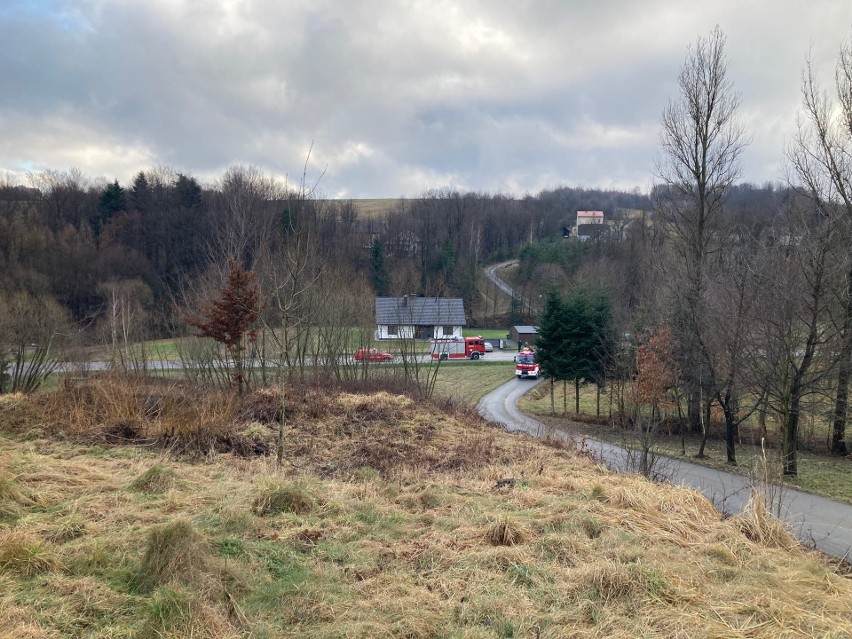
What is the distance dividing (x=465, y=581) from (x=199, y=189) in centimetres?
5997

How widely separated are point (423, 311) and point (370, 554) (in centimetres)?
2404

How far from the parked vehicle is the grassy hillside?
14724 mm

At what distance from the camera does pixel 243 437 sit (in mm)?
8898

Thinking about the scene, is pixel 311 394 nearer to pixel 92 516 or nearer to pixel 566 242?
pixel 92 516

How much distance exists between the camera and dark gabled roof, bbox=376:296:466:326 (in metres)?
28.6

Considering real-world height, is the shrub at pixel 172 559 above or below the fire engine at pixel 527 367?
above

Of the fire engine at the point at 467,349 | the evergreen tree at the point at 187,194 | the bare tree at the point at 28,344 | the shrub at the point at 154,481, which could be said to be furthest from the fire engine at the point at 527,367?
the evergreen tree at the point at 187,194

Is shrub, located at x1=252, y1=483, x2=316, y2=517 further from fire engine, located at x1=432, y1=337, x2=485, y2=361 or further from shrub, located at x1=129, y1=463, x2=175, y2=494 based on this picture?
fire engine, located at x1=432, y1=337, x2=485, y2=361

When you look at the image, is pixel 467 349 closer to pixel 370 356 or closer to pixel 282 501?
pixel 370 356

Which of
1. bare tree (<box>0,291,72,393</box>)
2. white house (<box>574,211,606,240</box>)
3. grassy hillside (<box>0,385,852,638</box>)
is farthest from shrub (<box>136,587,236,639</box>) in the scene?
white house (<box>574,211,606,240</box>)

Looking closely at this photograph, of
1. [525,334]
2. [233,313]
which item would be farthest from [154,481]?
[525,334]

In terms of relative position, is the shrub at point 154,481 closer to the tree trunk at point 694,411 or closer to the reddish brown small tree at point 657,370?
the reddish brown small tree at point 657,370

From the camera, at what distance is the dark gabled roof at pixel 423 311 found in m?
28.6

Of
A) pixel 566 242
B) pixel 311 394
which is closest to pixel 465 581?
pixel 311 394
